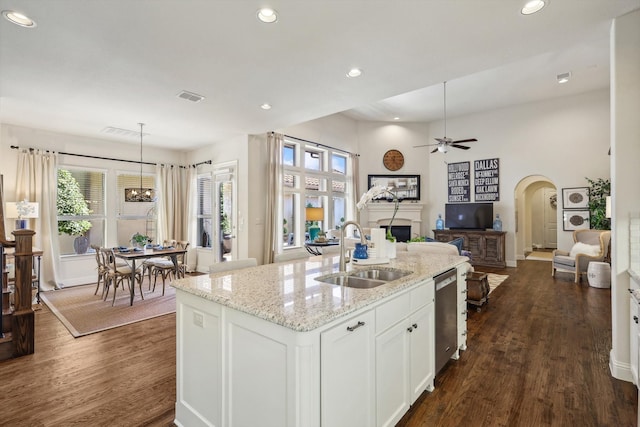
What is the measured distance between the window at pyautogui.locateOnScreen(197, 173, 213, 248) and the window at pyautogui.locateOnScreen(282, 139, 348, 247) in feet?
5.79

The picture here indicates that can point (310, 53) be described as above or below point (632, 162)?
above

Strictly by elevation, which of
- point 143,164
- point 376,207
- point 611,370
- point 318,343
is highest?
point 143,164

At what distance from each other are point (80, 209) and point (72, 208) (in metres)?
0.13

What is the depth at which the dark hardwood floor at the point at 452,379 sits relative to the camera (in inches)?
80.2

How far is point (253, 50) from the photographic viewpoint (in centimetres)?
274

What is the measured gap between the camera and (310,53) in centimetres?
280

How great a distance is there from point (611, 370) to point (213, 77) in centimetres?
452

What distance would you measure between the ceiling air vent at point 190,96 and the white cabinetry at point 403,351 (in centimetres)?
337

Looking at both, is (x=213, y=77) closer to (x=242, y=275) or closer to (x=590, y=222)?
(x=242, y=275)

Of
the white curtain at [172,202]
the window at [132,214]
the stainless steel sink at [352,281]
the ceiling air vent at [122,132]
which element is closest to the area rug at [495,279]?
the stainless steel sink at [352,281]

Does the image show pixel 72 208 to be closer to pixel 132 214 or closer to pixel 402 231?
pixel 132 214

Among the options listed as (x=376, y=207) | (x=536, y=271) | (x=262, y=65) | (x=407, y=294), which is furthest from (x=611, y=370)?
(x=376, y=207)

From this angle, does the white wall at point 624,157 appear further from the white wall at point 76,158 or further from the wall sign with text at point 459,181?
the white wall at point 76,158

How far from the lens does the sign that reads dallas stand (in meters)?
8.02
